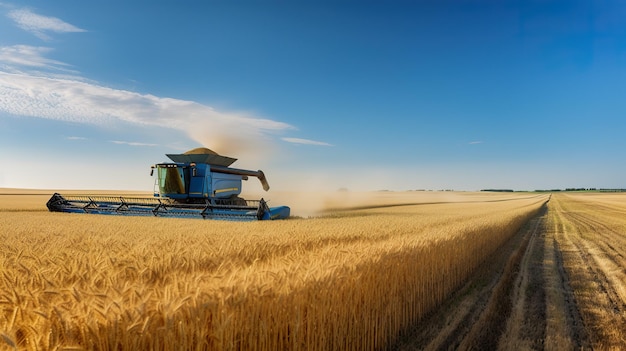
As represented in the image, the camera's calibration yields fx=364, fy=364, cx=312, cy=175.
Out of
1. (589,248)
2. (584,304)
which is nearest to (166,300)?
(584,304)

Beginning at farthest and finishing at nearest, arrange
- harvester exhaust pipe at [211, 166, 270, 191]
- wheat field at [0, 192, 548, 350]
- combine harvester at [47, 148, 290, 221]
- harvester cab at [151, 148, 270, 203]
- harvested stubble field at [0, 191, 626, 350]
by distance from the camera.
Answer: harvester exhaust pipe at [211, 166, 270, 191] → harvester cab at [151, 148, 270, 203] → combine harvester at [47, 148, 290, 221] → harvested stubble field at [0, 191, 626, 350] → wheat field at [0, 192, 548, 350]

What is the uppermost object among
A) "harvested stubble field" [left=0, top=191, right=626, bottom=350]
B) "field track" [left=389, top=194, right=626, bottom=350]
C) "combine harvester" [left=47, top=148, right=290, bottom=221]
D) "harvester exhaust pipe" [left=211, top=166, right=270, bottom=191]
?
"harvester exhaust pipe" [left=211, top=166, right=270, bottom=191]

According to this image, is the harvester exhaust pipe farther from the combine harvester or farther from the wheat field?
the wheat field

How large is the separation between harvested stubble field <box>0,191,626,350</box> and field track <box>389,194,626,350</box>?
0.11 feet

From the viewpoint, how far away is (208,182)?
16312mm

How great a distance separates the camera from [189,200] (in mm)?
16297

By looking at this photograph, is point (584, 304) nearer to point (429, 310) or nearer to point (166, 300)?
point (429, 310)

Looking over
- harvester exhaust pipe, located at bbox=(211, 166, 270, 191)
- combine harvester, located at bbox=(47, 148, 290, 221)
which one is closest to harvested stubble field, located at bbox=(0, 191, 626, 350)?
combine harvester, located at bbox=(47, 148, 290, 221)

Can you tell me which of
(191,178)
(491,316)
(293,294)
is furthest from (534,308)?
(191,178)

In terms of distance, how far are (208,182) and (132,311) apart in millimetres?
14493

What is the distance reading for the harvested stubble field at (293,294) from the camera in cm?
235

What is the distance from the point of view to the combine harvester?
1432cm

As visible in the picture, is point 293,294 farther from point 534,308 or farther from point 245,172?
point 245,172

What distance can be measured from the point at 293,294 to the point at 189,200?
1396cm
